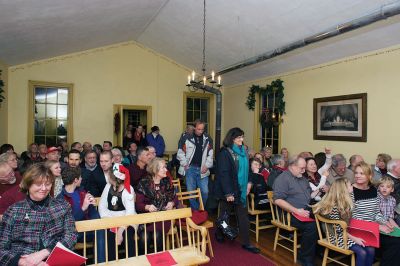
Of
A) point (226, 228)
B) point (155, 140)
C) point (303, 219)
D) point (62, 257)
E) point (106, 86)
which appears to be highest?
point (106, 86)

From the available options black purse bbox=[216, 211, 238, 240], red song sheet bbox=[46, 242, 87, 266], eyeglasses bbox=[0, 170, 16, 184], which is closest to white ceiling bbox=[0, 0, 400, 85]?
eyeglasses bbox=[0, 170, 16, 184]

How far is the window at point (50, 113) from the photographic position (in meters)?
6.68

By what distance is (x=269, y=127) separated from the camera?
667 centimetres

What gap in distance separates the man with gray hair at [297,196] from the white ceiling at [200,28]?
6.87 feet

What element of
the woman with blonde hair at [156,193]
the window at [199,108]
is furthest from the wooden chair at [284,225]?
the window at [199,108]

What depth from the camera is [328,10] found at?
13.0 feet

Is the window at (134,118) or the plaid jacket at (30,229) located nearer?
the plaid jacket at (30,229)

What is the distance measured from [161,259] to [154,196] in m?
0.81

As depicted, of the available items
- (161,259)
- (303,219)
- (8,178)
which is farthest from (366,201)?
(8,178)

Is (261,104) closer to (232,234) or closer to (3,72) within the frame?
(232,234)

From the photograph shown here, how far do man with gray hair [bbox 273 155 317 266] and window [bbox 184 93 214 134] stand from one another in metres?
5.07

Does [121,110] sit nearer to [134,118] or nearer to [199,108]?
[134,118]

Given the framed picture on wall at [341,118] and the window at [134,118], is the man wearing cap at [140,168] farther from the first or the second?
the window at [134,118]

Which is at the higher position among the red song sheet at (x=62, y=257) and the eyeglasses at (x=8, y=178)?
the eyeglasses at (x=8, y=178)
